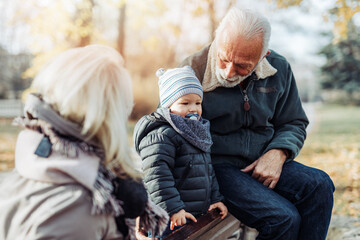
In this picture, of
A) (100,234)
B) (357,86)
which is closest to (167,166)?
(100,234)

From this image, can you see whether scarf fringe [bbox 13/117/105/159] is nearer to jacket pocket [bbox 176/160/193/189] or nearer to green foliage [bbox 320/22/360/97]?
jacket pocket [bbox 176/160/193/189]

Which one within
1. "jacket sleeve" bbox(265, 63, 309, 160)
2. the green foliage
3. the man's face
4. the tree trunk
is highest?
the man's face

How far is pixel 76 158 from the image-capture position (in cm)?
116

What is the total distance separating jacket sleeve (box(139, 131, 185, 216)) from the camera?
5.75 feet

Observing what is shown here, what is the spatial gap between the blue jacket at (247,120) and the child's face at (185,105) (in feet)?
0.98

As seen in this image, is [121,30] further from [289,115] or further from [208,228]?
[208,228]

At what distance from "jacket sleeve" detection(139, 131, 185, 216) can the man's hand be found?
66cm

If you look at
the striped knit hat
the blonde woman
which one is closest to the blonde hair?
the blonde woman

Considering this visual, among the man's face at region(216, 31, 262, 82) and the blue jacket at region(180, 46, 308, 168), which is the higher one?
the man's face at region(216, 31, 262, 82)

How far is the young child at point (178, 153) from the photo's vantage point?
177 centimetres

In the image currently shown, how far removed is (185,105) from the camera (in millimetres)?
2014

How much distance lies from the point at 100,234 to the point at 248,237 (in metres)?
1.66

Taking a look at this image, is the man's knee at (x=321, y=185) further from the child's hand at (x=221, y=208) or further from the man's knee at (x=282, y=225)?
the child's hand at (x=221, y=208)

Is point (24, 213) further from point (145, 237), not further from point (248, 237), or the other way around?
point (248, 237)
